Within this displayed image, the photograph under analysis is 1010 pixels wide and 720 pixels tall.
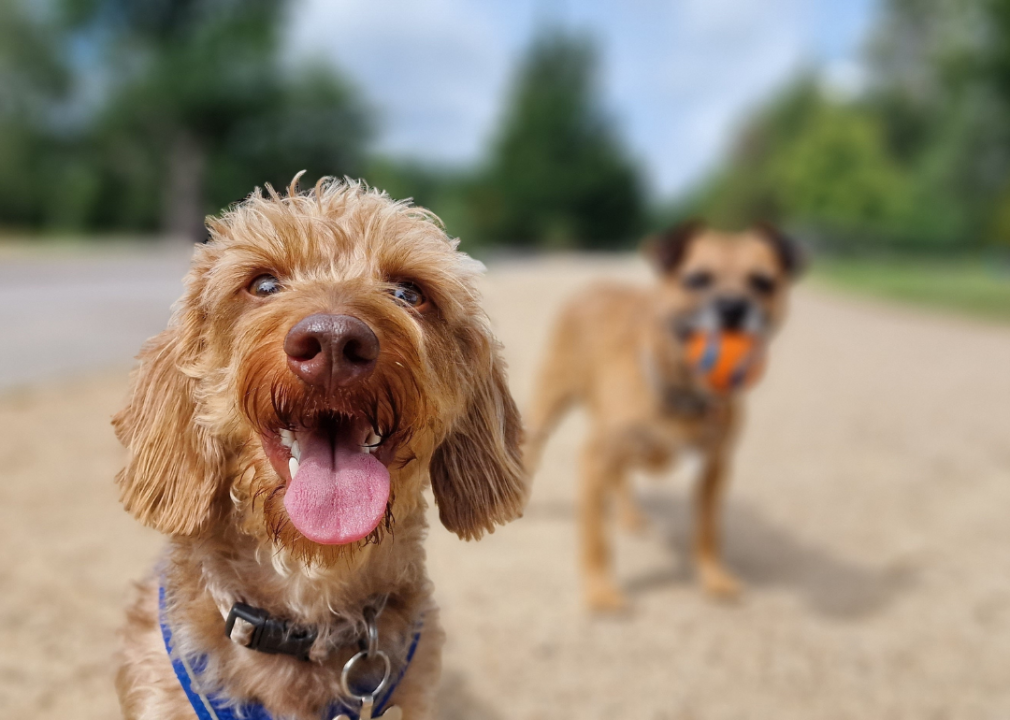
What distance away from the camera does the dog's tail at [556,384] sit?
601 cm

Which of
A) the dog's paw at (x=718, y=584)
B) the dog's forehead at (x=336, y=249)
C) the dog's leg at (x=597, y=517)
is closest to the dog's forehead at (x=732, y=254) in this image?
the dog's leg at (x=597, y=517)

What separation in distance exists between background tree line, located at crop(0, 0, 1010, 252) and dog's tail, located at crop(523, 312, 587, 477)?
18.0 m

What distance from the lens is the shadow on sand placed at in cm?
493

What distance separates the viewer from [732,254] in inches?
208

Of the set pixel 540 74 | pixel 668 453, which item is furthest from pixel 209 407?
pixel 540 74

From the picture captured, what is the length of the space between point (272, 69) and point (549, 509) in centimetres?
3755

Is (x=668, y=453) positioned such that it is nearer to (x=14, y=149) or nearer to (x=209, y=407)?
(x=209, y=407)

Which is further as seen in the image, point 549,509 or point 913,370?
point 913,370

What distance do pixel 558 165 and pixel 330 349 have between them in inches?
2477

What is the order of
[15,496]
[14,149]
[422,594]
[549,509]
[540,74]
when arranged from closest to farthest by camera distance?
[422,594] → [15,496] → [549,509] → [14,149] → [540,74]

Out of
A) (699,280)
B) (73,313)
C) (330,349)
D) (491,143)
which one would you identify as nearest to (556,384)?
(699,280)

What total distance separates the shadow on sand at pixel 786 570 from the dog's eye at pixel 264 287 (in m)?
3.67

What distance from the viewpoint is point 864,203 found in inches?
2037

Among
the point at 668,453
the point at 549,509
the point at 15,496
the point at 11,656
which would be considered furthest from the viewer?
the point at 549,509
